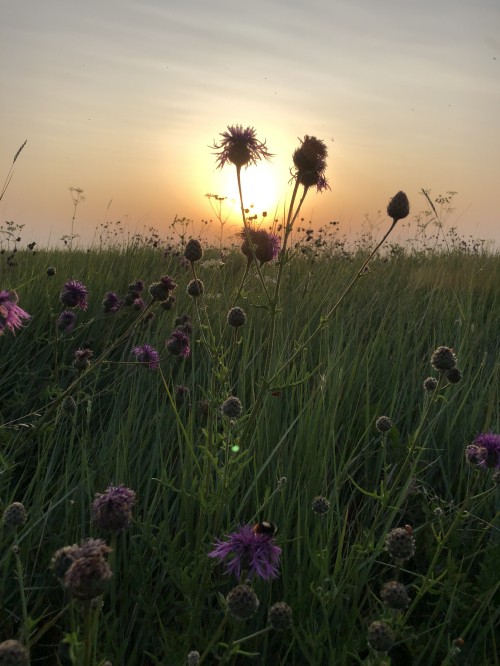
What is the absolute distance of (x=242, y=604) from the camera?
1288 millimetres

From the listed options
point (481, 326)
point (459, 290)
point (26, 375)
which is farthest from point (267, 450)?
point (459, 290)

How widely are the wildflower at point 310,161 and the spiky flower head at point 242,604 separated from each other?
4.51 feet

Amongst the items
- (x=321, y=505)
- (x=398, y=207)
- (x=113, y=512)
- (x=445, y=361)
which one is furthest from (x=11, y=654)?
(x=398, y=207)

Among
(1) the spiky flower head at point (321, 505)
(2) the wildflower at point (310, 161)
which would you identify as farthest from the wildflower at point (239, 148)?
(1) the spiky flower head at point (321, 505)

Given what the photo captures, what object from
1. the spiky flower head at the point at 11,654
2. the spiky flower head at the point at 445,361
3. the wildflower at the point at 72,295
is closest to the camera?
the spiky flower head at the point at 11,654

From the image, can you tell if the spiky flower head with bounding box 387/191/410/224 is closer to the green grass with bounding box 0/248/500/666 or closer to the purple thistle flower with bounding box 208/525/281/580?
the green grass with bounding box 0/248/500/666

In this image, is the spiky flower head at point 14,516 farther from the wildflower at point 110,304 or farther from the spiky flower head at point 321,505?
the wildflower at point 110,304

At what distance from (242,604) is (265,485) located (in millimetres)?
1162

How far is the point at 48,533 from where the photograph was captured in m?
2.25

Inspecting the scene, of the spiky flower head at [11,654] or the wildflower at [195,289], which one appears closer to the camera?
the spiky flower head at [11,654]

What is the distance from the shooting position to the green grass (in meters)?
1.85

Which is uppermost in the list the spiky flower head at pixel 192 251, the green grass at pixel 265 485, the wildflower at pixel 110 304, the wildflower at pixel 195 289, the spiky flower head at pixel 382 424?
the spiky flower head at pixel 192 251

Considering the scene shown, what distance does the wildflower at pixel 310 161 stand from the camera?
2180 millimetres

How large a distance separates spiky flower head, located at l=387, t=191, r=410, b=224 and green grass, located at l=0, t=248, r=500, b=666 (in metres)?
0.53
